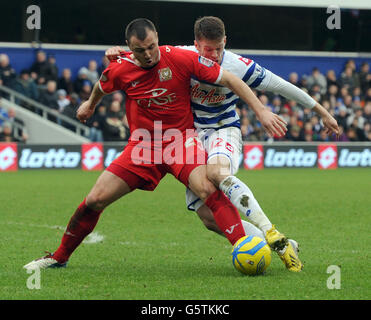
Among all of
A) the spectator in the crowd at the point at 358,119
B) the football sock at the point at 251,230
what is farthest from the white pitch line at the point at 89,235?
the spectator in the crowd at the point at 358,119

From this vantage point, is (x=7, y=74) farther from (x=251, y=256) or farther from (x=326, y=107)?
(x=251, y=256)

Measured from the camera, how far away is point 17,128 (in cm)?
2114

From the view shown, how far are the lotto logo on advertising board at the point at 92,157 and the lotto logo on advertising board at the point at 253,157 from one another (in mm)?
4007

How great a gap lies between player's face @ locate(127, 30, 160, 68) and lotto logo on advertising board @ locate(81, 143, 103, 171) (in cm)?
1392

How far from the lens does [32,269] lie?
6.20 meters

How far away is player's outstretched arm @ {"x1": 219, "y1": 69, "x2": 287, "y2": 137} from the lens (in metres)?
5.66

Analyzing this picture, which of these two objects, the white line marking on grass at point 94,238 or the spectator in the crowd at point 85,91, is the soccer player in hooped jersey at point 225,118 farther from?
the spectator in the crowd at point 85,91

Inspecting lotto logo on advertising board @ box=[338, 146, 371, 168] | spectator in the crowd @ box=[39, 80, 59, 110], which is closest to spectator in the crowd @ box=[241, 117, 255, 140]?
lotto logo on advertising board @ box=[338, 146, 371, 168]

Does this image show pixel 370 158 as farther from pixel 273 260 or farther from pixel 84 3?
pixel 273 260

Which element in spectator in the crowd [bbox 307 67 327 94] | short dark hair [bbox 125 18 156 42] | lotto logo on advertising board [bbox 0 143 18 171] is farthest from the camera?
spectator in the crowd [bbox 307 67 327 94]

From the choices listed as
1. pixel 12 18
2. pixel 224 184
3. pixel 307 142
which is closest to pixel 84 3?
pixel 12 18

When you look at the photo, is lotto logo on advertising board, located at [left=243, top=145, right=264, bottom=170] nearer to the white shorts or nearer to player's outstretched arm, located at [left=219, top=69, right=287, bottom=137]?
the white shorts

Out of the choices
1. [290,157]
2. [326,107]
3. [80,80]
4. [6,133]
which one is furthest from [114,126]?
[326,107]

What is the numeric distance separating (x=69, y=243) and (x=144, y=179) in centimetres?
82
